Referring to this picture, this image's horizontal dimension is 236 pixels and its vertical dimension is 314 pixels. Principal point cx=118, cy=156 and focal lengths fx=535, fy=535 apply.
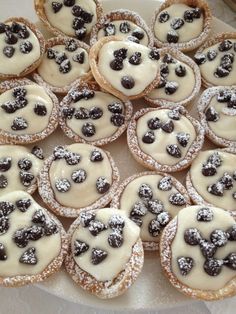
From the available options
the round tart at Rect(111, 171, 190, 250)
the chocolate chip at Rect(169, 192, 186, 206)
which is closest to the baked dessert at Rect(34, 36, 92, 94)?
the round tart at Rect(111, 171, 190, 250)

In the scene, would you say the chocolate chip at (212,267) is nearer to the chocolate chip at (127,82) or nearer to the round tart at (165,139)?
the round tart at (165,139)

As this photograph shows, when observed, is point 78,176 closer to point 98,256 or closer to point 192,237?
point 98,256

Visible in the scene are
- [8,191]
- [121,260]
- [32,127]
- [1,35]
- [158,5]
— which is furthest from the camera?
[158,5]

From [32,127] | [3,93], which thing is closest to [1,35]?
[3,93]

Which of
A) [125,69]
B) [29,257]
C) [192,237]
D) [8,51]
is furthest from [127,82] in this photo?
[29,257]

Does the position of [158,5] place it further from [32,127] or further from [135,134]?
[32,127]

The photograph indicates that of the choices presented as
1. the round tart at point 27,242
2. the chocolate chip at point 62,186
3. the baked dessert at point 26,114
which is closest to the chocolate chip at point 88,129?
the baked dessert at point 26,114
